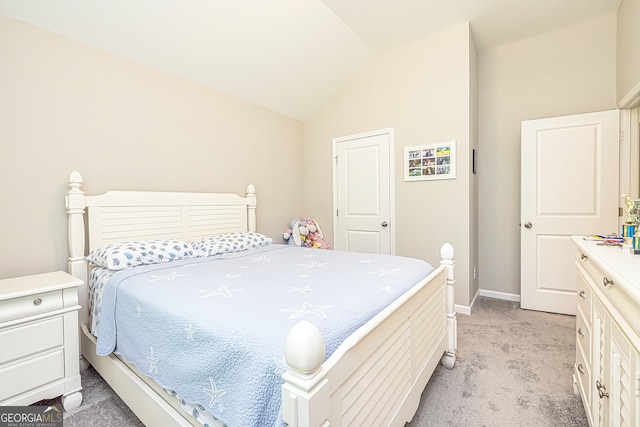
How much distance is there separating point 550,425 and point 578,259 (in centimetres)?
87

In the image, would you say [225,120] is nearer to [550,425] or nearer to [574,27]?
[550,425]

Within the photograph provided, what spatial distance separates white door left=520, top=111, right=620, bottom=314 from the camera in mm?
2732

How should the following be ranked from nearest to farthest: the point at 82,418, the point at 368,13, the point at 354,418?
the point at 354,418
the point at 82,418
the point at 368,13

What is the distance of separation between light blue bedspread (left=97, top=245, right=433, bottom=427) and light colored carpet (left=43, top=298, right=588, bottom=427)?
1.44 feet

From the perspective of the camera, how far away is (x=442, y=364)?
6.75 feet

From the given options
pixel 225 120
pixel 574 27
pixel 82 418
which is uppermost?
pixel 574 27

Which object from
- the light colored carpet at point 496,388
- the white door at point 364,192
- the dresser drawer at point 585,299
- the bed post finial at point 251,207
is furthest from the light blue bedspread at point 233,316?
the white door at point 364,192

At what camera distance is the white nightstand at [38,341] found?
1493mm

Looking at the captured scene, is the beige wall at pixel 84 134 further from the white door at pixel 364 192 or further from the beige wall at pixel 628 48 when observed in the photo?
the beige wall at pixel 628 48

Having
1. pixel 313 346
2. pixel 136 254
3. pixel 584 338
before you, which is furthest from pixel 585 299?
pixel 136 254

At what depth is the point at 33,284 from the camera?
1646 mm

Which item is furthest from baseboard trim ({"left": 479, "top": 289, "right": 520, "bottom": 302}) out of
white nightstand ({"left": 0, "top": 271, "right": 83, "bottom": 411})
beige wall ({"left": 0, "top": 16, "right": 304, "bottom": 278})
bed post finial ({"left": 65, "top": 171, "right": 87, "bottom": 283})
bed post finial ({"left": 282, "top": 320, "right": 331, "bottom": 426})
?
bed post finial ({"left": 65, "top": 171, "right": 87, "bottom": 283})

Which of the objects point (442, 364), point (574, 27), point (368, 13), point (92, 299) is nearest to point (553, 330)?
point (442, 364)

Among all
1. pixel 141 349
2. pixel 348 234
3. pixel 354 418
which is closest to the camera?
pixel 354 418
